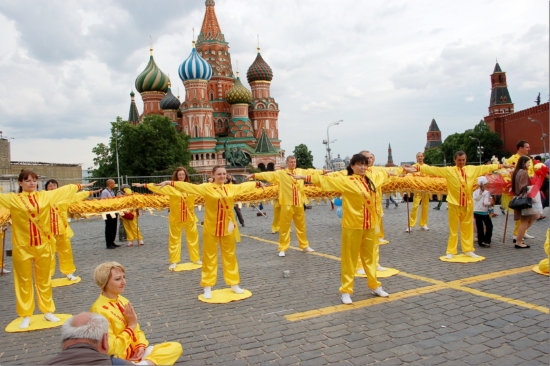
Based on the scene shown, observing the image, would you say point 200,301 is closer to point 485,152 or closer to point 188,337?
point 188,337

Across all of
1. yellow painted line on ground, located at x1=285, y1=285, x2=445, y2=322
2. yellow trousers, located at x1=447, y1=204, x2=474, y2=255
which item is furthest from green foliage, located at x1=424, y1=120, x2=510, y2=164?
yellow painted line on ground, located at x1=285, y1=285, x2=445, y2=322

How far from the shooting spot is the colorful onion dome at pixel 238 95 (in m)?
60.2

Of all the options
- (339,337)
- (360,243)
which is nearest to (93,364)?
(339,337)

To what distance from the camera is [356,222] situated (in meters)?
5.75

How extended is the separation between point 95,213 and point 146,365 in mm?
7832

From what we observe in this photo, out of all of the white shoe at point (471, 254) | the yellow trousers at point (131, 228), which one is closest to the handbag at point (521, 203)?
the white shoe at point (471, 254)

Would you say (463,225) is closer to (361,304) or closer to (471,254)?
(471,254)

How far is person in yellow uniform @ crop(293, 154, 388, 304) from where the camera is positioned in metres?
5.79

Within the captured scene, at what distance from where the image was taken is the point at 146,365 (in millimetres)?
3377

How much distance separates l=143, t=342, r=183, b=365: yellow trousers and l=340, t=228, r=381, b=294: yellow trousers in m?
2.80

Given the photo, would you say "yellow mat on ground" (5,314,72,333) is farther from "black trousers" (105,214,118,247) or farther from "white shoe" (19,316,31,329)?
"black trousers" (105,214,118,247)

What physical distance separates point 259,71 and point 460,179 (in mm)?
58048

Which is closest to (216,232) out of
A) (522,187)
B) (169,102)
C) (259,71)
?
(522,187)

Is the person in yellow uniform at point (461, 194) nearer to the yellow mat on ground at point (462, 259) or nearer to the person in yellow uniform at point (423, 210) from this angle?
the yellow mat on ground at point (462, 259)
